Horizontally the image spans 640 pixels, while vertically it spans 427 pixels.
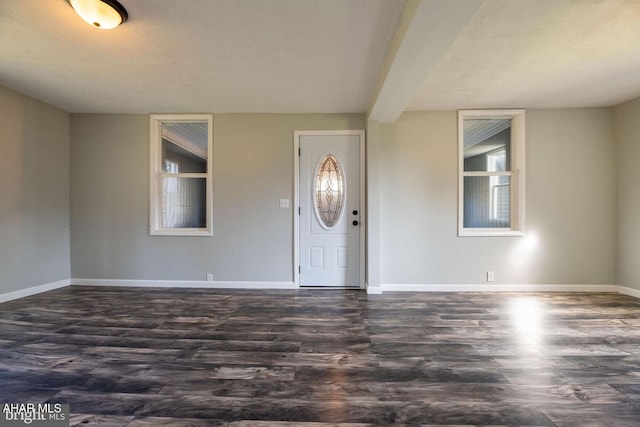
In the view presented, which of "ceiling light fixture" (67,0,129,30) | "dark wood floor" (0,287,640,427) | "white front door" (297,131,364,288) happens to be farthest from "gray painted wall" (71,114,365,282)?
"ceiling light fixture" (67,0,129,30)

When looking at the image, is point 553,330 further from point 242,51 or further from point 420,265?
point 242,51

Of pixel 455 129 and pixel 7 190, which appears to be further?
pixel 455 129

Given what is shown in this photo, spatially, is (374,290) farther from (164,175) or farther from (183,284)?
(164,175)

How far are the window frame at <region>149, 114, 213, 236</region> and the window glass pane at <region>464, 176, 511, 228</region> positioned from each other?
3.66m

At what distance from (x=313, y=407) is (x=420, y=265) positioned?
2733 millimetres

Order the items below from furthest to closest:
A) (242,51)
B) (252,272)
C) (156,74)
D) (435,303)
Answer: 1. (252,272)
2. (435,303)
3. (156,74)
4. (242,51)

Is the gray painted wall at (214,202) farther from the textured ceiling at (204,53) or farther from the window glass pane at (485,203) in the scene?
the window glass pane at (485,203)

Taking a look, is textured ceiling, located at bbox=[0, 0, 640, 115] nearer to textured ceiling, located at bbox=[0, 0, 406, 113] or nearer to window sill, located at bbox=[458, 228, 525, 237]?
textured ceiling, located at bbox=[0, 0, 406, 113]

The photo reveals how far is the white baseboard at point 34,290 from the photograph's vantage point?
327 cm

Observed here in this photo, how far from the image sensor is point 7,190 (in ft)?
10.7

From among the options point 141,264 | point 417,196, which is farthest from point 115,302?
point 417,196

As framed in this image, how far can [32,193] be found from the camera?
3.53 meters

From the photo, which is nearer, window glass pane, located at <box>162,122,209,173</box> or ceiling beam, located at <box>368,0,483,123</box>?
ceiling beam, located at <box>368,0,483,123</box>

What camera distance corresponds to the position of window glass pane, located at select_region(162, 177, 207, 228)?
406 cm
